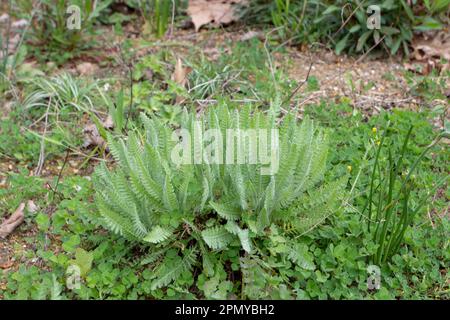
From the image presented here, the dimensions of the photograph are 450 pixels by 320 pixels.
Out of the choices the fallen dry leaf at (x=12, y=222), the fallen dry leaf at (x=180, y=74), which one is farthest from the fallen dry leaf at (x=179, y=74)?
the fallen dry leaf at (x=12, y=222)

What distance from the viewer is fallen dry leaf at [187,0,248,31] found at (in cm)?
466

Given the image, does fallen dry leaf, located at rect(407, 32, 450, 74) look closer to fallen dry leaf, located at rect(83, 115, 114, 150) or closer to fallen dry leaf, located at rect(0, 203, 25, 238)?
fallen dry leaf, located at rect(83, 115, 114, 150)

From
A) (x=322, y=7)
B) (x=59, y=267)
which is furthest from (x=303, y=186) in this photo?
(x=322, y=7)

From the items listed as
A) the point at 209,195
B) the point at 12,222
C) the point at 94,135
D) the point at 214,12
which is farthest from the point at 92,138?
the point at 214,12

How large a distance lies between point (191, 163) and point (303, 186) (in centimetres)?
52

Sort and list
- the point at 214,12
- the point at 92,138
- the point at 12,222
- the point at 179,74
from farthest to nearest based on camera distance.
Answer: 1. the point at 214,12
2. the point at 179,74
3. the point at 92,138
4. the point at 12,222

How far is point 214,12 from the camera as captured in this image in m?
4.71

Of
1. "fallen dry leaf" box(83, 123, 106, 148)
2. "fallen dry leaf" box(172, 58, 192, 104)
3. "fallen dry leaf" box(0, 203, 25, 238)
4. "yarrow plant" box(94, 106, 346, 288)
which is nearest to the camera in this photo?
"yarrow plant" box(94, 106, 346, 288)

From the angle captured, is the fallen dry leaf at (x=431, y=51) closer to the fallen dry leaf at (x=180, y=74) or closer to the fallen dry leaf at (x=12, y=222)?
the fallen dry leaf at (x=180, y=74)

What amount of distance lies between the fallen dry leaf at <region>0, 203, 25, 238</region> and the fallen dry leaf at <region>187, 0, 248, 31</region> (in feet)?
7.14

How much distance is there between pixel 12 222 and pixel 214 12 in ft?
7.95

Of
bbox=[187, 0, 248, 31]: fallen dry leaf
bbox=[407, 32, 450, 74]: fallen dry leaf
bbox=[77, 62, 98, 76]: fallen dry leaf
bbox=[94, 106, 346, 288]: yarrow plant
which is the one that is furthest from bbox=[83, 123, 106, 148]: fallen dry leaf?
bbox=[407, 32, 450, 74]: fallen dry leaf

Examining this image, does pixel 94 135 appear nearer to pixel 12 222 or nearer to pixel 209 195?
pixel 12 222

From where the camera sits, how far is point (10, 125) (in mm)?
3721
